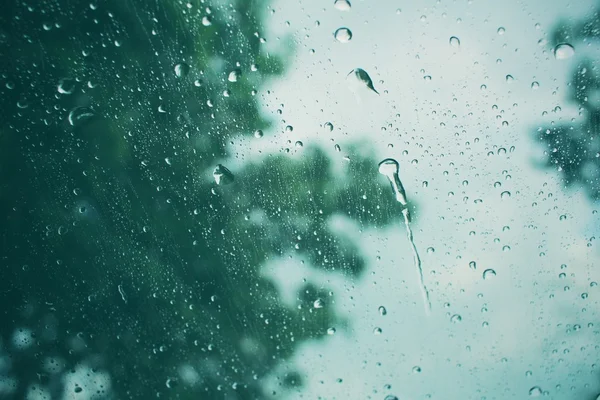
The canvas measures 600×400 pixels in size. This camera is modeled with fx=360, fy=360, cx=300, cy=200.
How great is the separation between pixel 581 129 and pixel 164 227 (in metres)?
2.64

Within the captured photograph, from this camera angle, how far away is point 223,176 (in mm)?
2203

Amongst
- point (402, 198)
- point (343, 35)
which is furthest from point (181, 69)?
point (402, 198)

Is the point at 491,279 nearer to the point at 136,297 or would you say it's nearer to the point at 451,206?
the point at 451,206

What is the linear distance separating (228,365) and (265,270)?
1.99 ft

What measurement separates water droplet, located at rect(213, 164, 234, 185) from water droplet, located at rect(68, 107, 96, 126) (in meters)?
0.77

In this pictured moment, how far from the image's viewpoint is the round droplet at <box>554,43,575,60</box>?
204 cm

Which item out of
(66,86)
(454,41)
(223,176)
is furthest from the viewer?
(223,176)

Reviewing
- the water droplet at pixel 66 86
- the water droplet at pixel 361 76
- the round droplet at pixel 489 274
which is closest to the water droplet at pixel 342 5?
the water droplet at pixel 361 76

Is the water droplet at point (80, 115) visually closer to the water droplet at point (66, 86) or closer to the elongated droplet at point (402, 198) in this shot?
the water droplet at point (66, 86)

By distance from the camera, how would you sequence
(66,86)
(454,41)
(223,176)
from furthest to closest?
(223,176) < (454,41) < (66,86)

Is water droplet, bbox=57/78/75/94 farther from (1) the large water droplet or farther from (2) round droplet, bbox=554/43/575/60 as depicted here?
(2) round droplet, bbox=554/43/575/60

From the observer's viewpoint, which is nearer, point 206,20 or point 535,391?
point 206,20

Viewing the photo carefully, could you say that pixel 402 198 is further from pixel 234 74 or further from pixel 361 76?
pixel 234 74

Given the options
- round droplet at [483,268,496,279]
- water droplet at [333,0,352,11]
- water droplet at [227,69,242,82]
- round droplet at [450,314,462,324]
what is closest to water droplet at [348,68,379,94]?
water droplet at [333,0,352,11]
